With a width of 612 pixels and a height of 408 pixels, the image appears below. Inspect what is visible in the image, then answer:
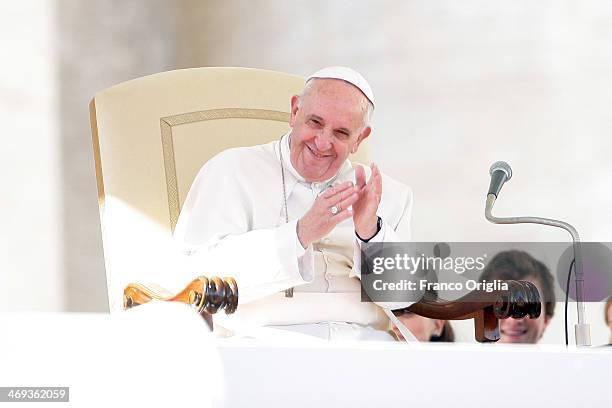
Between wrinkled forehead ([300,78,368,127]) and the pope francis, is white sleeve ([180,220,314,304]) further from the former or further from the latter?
wrinkled forehead ([300,78,368,127])

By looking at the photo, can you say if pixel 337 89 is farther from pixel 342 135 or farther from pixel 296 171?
pixel 296 171

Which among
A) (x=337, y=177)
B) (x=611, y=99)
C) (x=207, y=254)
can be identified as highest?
(x=611, y=99)

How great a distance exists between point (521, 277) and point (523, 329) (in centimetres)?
42

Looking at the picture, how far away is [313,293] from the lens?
261 centimetres

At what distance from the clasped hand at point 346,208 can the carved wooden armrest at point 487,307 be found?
281 mm

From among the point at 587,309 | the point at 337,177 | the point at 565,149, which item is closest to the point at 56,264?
the point at 337,177

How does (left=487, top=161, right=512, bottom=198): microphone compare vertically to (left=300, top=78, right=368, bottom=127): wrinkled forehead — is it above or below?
below

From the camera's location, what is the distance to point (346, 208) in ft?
7.54

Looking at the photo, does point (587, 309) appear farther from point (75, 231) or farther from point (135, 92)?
point (75, 231)

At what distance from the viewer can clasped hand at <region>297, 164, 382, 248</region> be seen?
7.48ft

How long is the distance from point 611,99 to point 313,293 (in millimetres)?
2519

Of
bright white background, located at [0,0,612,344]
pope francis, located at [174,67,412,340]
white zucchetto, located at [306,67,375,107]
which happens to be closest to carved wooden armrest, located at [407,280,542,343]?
pope francis, located at [174,67,412,340]

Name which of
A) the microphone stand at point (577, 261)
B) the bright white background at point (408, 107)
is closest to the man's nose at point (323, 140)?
the microphone stand at point (577, 261)

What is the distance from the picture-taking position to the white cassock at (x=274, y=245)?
2.42m
